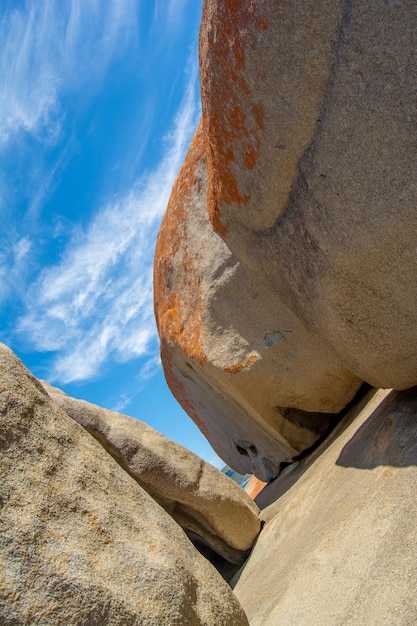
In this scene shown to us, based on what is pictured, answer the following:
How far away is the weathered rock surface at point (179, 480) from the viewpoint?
3.71 m

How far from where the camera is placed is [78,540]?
1.52 meters

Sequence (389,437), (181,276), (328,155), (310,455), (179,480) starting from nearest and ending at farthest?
(328,155) < (389,437) < (179,480) < (310,455) < (181,276)

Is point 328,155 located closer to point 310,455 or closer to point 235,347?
point 235,347

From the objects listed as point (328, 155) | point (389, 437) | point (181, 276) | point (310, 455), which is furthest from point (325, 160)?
point (310, 455)

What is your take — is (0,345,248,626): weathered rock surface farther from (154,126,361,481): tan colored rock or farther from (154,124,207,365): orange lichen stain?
(154,124,207,365): orange lichen stain

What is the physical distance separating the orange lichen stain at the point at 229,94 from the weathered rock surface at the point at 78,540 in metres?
1.30

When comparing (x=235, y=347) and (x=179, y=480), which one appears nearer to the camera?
(x=179, y=480)

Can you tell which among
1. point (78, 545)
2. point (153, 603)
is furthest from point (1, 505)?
point (153, 603)

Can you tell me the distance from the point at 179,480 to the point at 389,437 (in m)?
1.71

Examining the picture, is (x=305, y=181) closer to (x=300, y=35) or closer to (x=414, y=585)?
(x=300, y=35)

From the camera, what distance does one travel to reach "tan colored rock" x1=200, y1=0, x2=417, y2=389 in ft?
5.94

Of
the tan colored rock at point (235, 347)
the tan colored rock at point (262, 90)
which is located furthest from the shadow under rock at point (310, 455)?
the tan colored rock at point (262, 90)

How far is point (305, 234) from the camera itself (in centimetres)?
230

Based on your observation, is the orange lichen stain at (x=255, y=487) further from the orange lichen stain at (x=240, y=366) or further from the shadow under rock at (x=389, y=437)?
the shadow under rock at (x=389, y=437)
